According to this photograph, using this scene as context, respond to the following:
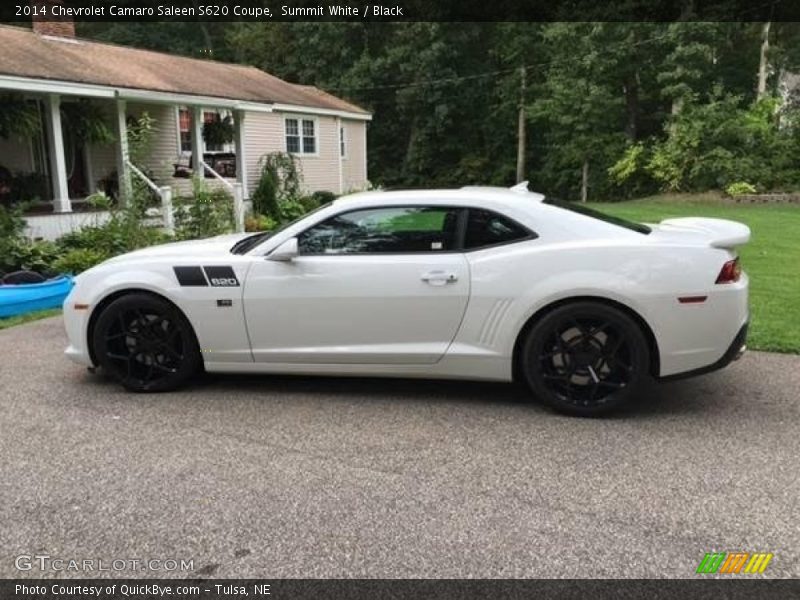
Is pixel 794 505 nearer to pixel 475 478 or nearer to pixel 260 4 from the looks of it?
pixel 475 478

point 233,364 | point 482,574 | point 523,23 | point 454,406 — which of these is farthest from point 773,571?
point 523,23

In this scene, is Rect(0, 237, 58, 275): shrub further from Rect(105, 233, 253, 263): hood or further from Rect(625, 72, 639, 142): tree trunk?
Rect(625, 72, 639, 142): tree trunk

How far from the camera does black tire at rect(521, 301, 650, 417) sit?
4.53 m

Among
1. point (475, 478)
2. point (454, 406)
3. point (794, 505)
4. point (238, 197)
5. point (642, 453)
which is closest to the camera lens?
point (794, 505)

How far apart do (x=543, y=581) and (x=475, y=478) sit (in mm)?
942

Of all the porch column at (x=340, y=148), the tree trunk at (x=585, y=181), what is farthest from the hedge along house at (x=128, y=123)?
the tree trunk at (x=585, y=181)

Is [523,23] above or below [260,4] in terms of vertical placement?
below

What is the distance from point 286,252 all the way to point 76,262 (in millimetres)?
6625

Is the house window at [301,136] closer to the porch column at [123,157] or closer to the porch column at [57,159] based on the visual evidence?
the porch column at [123,157]

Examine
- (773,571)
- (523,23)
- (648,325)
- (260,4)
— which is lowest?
→ (773,571)

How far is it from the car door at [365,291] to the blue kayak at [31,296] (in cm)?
404

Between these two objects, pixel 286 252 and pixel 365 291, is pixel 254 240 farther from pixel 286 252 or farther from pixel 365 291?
pixel 365 291

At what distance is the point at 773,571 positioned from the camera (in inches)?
114

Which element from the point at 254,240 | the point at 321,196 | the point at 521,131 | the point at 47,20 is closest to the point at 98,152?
the point at 47,20
